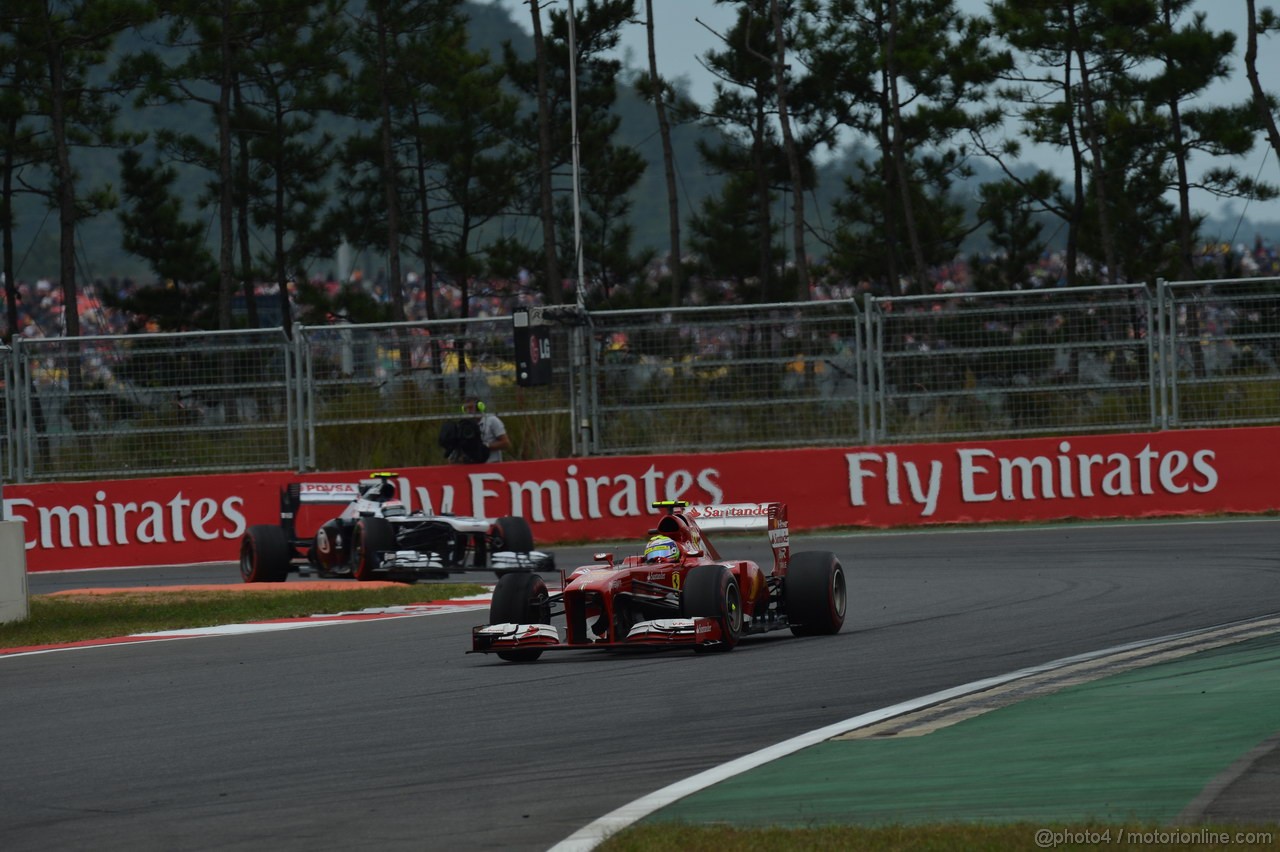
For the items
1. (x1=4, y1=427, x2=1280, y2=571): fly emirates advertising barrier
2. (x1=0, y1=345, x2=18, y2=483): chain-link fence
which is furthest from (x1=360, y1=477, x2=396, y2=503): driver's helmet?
(x1=0, y1=345, x2=18, y2=483): chain-link fence

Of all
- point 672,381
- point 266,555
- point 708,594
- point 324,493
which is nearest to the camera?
point 708,594

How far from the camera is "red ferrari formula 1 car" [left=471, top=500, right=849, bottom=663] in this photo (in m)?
10.3

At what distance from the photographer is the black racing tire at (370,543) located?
16938mm

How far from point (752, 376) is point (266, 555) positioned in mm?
6466

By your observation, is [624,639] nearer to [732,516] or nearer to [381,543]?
[732,516]

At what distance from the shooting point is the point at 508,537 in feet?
57.2

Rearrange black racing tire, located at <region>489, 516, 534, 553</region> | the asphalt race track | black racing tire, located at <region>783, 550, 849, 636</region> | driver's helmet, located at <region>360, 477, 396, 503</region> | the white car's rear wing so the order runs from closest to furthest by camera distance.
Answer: the asphalt race track → black racing tire, located at <region>783, 550, 849, 636</region> → black racing tire, located at <region>489, 516, 534, 553</region> → driver's helmet, located at <region>360, 477, 396, 503</region> → the white car's rear wing

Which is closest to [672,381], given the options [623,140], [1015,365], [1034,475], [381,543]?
[1015,365]

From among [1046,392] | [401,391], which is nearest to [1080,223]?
[1046,392]

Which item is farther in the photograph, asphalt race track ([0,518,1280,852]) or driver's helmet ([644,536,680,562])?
driver's helmet ([644,536,680,562])

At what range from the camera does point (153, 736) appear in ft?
26.2

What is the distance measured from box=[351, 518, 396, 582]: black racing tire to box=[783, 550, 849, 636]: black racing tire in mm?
6655

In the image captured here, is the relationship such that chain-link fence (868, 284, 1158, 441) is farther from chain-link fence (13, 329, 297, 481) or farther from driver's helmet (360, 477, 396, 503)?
chain-link fence (13, 329, 297, 481)

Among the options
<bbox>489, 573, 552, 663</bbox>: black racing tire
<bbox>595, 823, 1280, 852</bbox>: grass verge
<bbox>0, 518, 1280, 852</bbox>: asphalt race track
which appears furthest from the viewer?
<bbox>489, 573, 552, 663</bbox>: black racing tire
